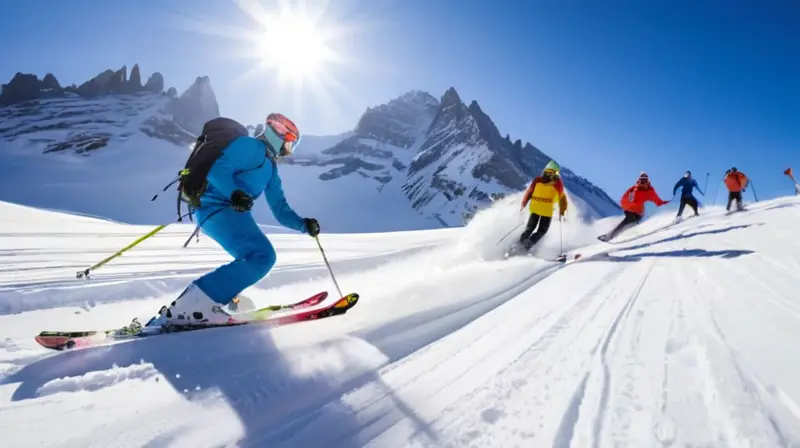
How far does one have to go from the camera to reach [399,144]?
16362 centimetres

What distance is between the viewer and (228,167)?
3.17m

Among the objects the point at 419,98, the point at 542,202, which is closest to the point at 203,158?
the point at 542,202

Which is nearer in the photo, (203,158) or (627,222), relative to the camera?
(203,158)

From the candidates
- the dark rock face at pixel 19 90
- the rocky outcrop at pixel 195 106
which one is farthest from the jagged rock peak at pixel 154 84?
the dark rock face at pixel 19 90

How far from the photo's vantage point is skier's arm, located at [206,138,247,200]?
3131mm

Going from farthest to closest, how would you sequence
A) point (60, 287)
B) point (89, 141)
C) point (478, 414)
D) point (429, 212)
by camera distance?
1. point (429, 212)
2. point (89, 141)
3. point (60, 287)
4. point (478, 414)

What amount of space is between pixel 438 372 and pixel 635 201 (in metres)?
12.2

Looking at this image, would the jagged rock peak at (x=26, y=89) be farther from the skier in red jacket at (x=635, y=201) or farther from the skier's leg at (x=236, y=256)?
the skier's leg at (x=236, y=256)

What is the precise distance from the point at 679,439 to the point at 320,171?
130804mm

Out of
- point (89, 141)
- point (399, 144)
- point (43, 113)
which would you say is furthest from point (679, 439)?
point (399, 144)

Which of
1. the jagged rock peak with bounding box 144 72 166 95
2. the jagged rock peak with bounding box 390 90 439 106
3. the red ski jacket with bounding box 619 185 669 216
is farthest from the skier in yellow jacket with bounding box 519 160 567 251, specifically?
the jagged rock peak with bounding box 390 90 439 106

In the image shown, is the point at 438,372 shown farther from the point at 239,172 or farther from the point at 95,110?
the point at 95,110

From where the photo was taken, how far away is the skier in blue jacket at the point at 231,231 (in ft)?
10.0

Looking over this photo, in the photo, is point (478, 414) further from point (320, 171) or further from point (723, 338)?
point (320, 171)
